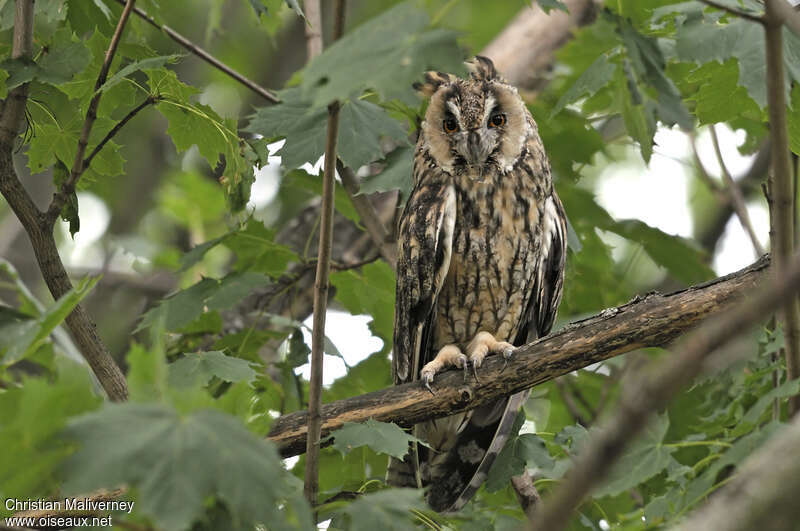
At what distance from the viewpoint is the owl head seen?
3016 mm

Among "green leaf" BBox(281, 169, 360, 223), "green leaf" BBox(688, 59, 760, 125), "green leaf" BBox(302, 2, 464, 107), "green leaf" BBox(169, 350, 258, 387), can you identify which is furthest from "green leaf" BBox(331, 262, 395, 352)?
"green leaf" BBox(302, 2, 464, 107)

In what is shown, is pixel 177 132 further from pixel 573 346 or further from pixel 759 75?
pixel 759 75

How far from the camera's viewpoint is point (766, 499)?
0.80 metres

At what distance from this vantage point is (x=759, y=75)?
75.3 inches

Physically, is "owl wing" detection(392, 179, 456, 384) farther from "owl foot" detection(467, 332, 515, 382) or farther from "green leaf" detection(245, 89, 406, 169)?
"green leaf" detection(245, 89, 406, 169)

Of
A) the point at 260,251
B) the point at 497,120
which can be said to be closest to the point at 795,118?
the point at 497,120

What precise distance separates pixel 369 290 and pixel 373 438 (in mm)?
1340

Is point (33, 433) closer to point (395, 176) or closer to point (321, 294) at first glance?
point (321, 294)

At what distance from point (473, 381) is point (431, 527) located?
64 centimetres

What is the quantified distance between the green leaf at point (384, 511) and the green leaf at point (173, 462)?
303mm

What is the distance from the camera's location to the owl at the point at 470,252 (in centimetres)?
298

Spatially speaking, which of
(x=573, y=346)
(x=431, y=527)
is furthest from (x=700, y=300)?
(x=431, y=527)

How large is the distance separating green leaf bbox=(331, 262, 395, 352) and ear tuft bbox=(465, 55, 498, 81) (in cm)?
83

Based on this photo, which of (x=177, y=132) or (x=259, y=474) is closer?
(x=259, y=474)
